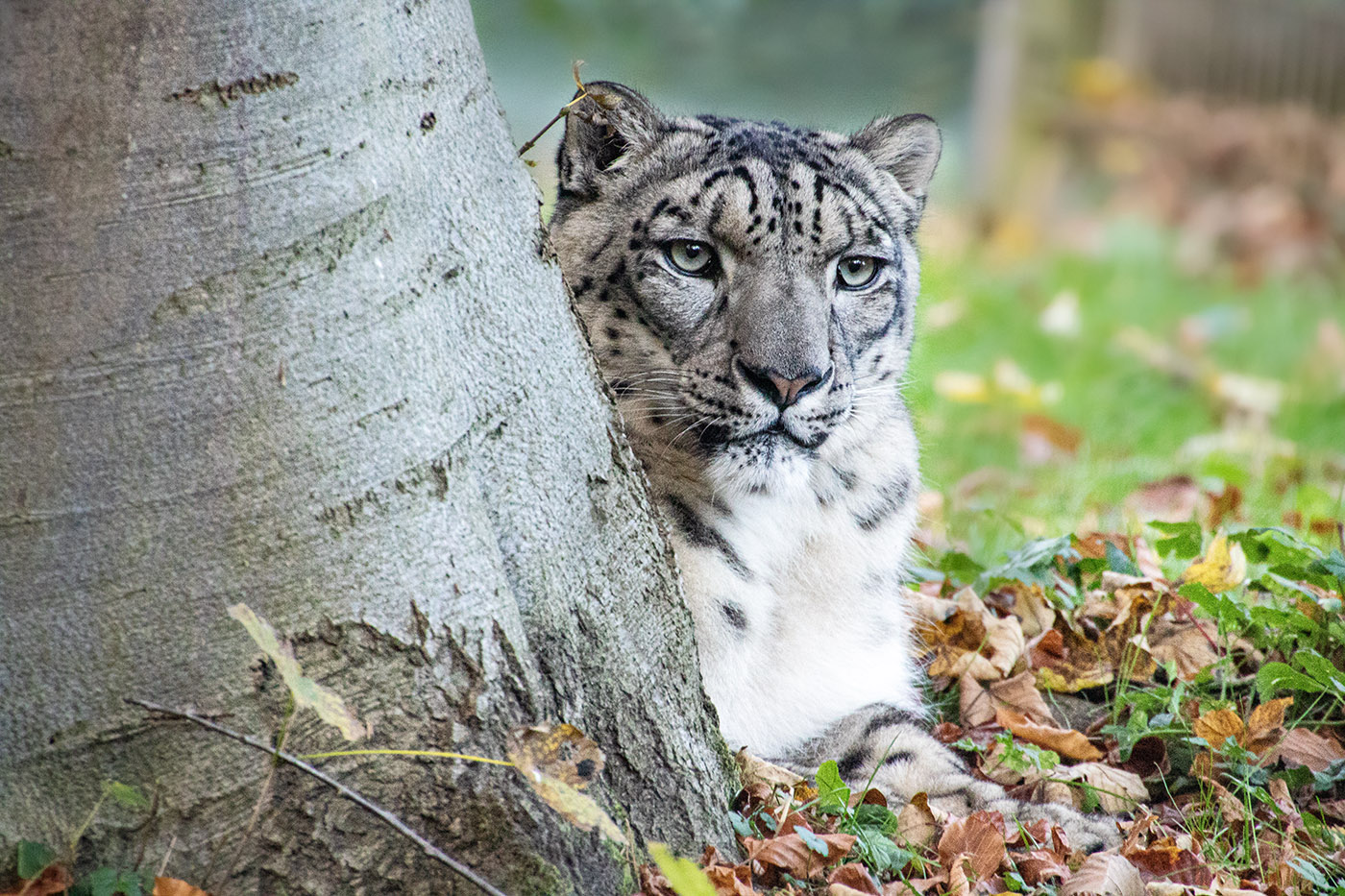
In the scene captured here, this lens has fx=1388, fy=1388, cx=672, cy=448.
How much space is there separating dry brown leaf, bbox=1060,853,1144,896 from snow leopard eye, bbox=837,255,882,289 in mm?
1587

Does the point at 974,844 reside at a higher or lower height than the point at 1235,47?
lower

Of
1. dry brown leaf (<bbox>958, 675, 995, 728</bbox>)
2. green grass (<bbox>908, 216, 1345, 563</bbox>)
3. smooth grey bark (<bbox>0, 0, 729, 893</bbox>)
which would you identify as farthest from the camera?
green grass (<bbox>908, 216, 1345, 563</bbox>)

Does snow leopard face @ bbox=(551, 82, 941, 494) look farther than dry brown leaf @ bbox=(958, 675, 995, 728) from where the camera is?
No

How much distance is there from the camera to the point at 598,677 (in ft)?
7.83

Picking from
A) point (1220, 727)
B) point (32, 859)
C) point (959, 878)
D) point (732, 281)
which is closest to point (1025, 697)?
point (1220, 727)

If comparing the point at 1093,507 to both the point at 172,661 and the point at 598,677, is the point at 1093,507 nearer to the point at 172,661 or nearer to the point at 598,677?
the point at 598,677

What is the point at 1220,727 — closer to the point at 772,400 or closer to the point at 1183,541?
the point at 1183,541

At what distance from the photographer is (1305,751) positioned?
3174 mm

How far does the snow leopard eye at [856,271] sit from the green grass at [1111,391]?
53cm

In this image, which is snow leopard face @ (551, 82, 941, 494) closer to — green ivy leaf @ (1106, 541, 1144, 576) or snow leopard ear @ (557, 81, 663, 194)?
snow leopard ear @ (557, 81, 663, 194)

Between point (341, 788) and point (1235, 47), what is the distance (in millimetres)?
12277

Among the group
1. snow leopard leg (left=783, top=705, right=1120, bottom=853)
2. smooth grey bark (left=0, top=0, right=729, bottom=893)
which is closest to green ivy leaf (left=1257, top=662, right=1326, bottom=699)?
snow leopard leg (left=783, top=705, right=1120, bottom=853)

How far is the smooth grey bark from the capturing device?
6.22 feet

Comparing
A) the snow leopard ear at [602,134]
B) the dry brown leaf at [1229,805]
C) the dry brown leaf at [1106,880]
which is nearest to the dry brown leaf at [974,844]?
the dry brown leaf at [1106,880]
